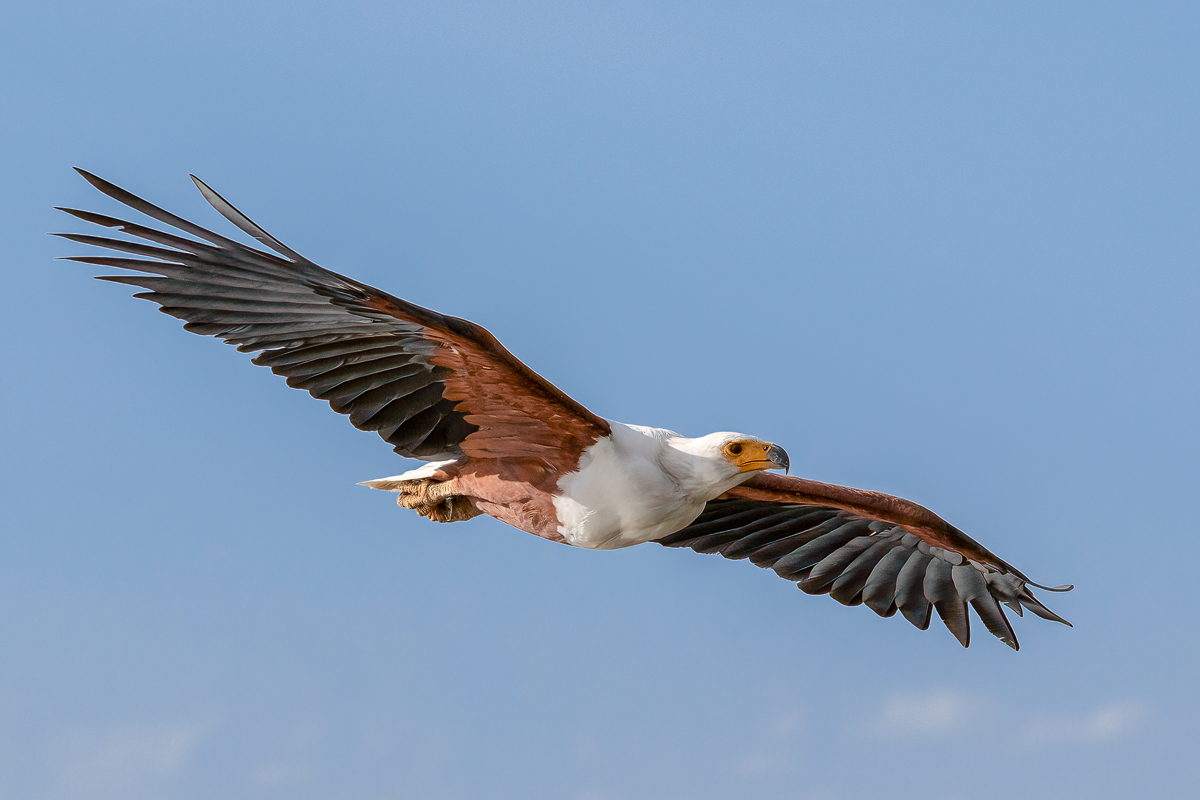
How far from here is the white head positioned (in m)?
6.72

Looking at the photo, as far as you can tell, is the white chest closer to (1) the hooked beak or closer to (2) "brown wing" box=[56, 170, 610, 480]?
(2) "brown wing" box=[56, 170, 610, 480]

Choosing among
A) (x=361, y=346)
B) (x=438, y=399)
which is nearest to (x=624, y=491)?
(x=438, y=399)

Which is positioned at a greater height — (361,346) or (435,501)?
(361,346)

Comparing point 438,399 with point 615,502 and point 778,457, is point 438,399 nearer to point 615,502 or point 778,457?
point 615,502

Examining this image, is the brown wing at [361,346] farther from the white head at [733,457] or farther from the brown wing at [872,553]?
the brown wing at [872,553]

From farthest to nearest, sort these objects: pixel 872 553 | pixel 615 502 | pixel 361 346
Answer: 1. pixel 872 553
2. pixel 615 502
3. pixel 361 346

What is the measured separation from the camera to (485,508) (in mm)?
7344

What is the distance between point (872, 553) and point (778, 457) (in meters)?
2.95

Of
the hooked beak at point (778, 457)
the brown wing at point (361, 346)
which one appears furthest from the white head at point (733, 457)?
the brown wing at point (361, 346)

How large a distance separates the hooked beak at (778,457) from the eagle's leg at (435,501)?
197 centimetres

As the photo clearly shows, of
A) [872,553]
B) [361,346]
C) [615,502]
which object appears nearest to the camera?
[361,346]

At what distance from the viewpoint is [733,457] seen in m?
6.76

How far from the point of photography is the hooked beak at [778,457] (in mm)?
6703

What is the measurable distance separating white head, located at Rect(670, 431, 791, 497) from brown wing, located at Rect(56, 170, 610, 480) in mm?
612
